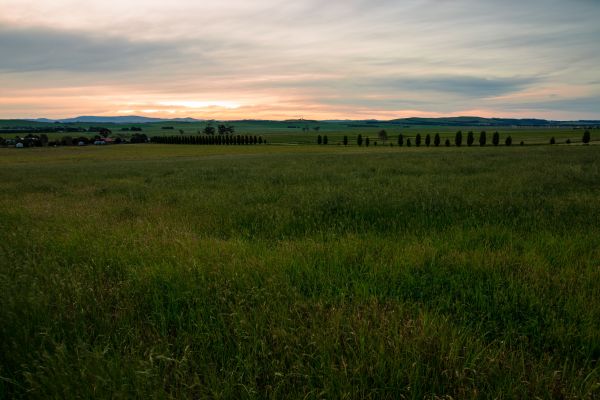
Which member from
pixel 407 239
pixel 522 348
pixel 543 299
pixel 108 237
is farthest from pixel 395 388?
pixel 108 237

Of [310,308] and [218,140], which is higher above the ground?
[218,140]

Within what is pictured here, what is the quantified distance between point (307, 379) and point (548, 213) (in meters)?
6.18

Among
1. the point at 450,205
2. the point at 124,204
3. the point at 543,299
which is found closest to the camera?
the point at 543,299

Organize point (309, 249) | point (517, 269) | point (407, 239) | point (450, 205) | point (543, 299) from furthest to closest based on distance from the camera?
1. point (450, 205)
2. point (407, 239)
3. point (309, 249)
4. point (517, 269)
5. point (543, 299)

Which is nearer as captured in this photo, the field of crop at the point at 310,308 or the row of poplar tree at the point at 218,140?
the field of crop at the point at 310,308

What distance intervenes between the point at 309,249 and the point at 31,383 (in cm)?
317

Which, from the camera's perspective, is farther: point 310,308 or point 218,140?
point 218,140

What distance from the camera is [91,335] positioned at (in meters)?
3.04

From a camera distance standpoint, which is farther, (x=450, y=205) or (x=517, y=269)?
(x=450, y=205)

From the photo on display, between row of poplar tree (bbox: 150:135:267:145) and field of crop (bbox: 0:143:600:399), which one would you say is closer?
field of crop (bbox: 0:143:600:399)

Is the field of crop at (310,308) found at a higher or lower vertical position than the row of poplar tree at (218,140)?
lower

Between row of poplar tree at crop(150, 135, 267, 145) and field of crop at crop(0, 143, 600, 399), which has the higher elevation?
row of poplar tree at crop(150, 135, 267, 145)

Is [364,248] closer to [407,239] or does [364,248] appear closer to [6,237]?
[407,239]

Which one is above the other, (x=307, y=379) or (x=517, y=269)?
(x=517, y=269)
